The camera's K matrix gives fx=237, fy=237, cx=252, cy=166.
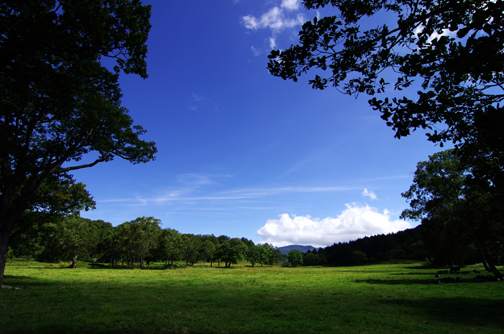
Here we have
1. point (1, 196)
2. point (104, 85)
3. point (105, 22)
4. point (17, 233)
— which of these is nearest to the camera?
point (105, 22)

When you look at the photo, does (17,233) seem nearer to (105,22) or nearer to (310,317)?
(105,22)

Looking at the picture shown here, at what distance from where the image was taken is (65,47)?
26.6ft

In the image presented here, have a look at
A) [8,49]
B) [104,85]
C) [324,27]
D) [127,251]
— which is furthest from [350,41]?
[127,251]

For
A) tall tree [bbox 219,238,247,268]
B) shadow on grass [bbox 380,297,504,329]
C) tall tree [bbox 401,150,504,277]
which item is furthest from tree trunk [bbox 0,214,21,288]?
tall tree [bbox 219,238,247,268]

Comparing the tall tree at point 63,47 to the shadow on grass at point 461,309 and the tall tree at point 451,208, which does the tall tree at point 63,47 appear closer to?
the shadow on grass at point 461,309

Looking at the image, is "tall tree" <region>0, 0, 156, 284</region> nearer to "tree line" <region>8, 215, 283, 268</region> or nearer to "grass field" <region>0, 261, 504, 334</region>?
"grass field" <region>0, 261, 504, 334</region>

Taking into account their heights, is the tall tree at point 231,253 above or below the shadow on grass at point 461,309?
below

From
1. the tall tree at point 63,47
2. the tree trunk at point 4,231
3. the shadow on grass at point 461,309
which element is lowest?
the shadow on grass at point 461,309

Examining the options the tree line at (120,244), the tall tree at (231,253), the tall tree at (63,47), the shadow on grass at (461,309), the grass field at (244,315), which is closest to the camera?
the tall tree at (63,47)

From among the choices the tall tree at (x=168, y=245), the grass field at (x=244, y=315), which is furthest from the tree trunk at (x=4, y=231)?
the tall tree at (x=168, y=245)

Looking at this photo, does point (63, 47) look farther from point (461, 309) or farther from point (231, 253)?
point (231, 253)

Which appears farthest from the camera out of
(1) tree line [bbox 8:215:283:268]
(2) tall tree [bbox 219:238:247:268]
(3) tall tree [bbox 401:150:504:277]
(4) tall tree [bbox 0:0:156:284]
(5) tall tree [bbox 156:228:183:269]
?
(2) tall tree [bbox 219:238:247:268]

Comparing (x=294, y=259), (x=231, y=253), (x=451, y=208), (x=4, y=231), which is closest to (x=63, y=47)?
(x=4, y=231)

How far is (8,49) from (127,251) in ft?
242
